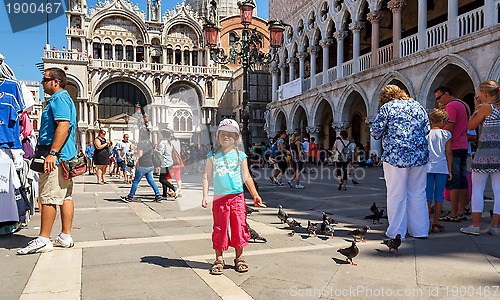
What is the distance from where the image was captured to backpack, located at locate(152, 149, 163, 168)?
878 cm

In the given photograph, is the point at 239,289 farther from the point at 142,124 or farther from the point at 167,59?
the point at 167,59

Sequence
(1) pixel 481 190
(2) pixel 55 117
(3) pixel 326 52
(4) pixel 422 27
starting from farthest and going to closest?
(3) pixel 326 52
(4) pixel 422 27
(1) pixel 481 190
(2) pixel 55 117

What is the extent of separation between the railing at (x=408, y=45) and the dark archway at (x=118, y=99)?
26707 millimetres

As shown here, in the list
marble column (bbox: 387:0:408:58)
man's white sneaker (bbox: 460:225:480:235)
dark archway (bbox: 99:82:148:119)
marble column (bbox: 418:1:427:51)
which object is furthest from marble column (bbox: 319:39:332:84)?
dark archway (bbox: 99:82:148:119)

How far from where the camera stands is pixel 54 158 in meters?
4.13

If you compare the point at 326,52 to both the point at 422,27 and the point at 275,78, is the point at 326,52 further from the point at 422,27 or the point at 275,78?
the point at 422,27

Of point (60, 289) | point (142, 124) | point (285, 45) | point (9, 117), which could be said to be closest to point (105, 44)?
point (285, 45)

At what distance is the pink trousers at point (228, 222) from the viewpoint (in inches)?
141

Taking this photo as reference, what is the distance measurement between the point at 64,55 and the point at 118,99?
6099 mm

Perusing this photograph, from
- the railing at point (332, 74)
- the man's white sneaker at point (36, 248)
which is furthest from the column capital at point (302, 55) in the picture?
the man's white sneaker at point (36, 248)

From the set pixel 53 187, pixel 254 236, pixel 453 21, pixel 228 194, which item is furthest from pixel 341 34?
pixel 53 187

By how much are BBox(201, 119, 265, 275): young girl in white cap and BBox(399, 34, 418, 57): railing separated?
14.8 meters

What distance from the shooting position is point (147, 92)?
1521 inches

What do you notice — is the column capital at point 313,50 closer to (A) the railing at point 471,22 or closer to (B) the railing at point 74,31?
(A) the railing at point 471,22
